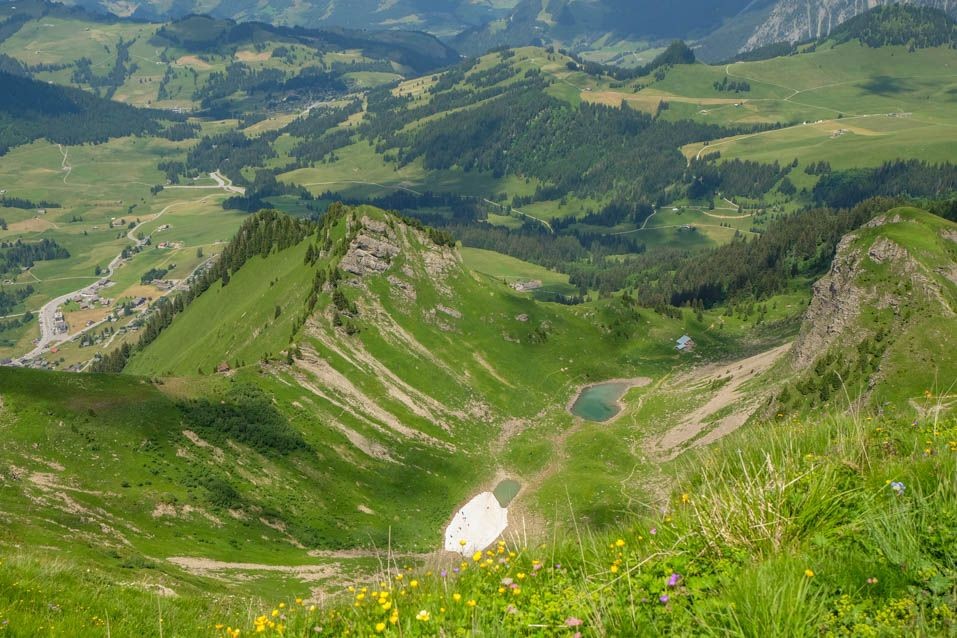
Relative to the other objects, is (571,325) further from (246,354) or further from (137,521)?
(137,521)

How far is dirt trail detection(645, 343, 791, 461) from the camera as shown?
128 metres

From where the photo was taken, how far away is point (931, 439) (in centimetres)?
1530

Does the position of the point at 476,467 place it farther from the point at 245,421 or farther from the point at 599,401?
the point at 599,401

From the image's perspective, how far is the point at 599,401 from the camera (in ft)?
553

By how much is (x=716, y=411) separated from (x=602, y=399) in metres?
34.8

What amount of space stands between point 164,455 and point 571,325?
124m

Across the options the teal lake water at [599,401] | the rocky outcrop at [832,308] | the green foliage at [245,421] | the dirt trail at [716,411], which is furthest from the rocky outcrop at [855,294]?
the green foliage at [245,421]

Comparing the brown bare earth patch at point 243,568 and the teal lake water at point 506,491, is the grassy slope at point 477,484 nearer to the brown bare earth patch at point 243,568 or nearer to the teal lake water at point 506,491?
the brown bare earth patch at point 243,568

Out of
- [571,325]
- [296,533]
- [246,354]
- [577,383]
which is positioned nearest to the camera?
[296,533]

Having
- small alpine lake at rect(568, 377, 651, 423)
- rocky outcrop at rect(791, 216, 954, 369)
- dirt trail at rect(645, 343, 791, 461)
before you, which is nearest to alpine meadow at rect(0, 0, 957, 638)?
rocky outcrop at rect(791, 216, 954, 369)

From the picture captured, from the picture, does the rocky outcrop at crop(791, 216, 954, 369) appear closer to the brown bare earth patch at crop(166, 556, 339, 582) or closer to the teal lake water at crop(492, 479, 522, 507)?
the teal lake water at crop(492, 479, 522, 507)

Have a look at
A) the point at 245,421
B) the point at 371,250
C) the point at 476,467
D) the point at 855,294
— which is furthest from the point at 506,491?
the point at 371,250

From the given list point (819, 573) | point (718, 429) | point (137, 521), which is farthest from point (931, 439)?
point (718, 429)

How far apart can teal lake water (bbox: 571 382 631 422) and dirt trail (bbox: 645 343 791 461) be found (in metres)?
16.6
